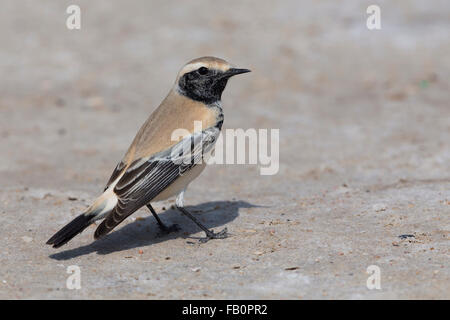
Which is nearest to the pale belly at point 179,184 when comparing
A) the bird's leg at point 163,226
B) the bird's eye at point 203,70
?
the bird's leg at point 163,226

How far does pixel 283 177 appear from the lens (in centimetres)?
930

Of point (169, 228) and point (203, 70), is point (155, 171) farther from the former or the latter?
point (203, 70)

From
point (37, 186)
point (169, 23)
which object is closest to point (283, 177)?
point (37, 186)

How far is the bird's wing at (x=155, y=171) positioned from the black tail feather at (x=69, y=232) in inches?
7.4

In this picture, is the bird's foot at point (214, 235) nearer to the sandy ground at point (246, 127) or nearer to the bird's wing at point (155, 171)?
the sandy ground at point (246, 127)

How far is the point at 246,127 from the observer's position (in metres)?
11.3

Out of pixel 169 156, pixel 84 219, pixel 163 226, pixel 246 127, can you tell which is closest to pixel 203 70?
pixel 169 156

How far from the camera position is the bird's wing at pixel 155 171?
6.48 metres

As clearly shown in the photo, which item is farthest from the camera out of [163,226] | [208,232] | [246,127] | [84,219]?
[246,127]

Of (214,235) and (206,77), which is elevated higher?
(206,77)

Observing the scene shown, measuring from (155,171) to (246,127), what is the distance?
4819 mm

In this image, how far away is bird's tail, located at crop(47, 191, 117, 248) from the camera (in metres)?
6.21

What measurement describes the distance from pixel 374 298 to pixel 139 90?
334 inches

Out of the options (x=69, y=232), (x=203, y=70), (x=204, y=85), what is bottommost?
(x=69, y=232)
